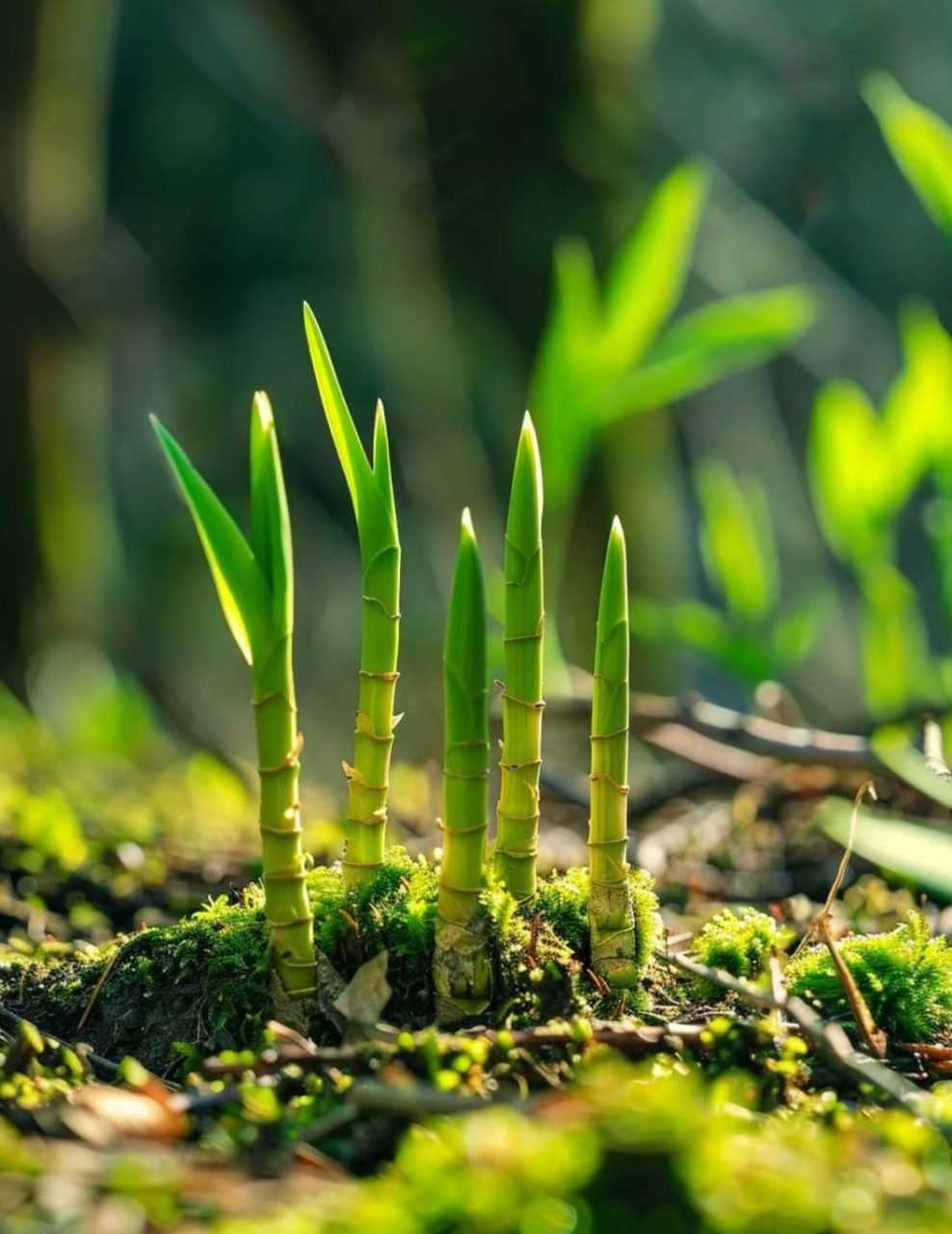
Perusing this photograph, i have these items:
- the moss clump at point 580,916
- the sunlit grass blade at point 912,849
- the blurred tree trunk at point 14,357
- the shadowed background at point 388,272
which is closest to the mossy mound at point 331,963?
the moss clump at point 580,916

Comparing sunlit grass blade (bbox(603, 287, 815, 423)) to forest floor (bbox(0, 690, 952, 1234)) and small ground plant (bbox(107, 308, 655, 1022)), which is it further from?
small ground plant (bbox(107, 308, 655, 1022))

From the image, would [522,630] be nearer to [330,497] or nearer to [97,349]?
[97,349]

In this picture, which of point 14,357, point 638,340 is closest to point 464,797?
point 638,340

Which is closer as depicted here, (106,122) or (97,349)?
(97,349)

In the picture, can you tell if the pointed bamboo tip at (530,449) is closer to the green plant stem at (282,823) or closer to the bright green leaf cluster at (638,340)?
the green plant stem at (282,823)

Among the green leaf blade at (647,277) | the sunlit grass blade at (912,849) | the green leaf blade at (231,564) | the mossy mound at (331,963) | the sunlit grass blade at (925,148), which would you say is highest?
the sunlit grass blade at (925,148)

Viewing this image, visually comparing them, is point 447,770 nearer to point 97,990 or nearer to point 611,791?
point 611,791

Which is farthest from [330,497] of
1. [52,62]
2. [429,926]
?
[429,926]

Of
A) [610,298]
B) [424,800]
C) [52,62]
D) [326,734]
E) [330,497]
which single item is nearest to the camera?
[424,800]
